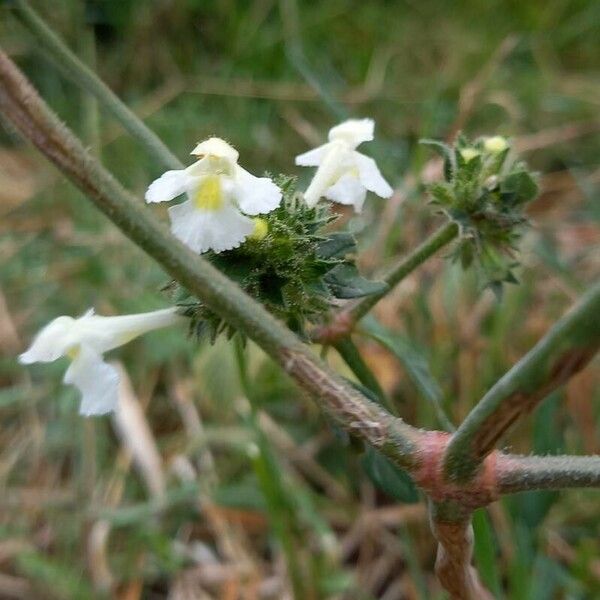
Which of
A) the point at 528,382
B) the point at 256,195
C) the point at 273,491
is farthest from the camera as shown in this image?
the point at 273,491

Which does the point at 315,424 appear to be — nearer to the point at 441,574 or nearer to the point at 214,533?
the point at 214,533

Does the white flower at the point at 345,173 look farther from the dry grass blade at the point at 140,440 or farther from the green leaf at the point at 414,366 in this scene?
the dry grass blade at the point at 140,440

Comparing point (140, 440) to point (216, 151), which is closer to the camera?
point (216, 151)

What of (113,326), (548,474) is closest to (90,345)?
(113,326)

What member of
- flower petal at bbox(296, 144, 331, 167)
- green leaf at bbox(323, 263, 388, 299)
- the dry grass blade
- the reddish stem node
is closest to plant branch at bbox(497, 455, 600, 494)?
the reddish stem node

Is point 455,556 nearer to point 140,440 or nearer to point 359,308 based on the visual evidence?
point 359,308

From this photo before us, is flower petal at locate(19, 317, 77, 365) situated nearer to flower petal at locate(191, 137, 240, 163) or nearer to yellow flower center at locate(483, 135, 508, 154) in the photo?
flower petal at locate(191, 137, 240, 163)

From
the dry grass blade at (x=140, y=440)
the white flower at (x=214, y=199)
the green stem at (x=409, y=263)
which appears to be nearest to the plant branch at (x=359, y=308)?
the green stem at (x=409, y=263)

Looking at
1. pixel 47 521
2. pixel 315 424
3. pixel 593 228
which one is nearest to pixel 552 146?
pixel 593 228
